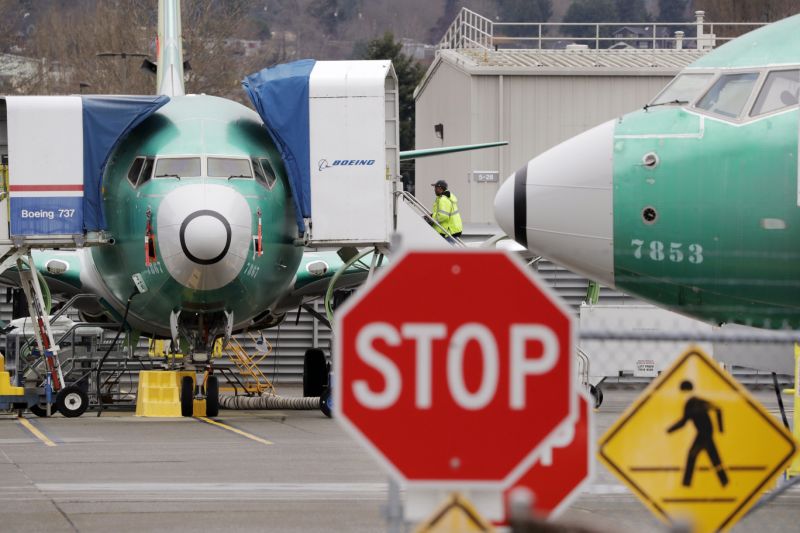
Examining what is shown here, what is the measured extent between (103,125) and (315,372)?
7.62 m

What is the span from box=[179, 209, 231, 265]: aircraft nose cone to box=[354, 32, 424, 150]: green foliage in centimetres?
6342

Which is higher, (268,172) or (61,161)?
(61,161)

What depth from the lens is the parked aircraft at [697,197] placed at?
11.5 meters

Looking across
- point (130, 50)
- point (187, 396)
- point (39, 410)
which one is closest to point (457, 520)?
point (187, 396)

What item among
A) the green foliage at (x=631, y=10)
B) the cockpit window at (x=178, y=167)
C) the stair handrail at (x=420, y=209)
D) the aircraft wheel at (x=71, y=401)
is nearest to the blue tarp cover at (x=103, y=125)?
the cockpit window at (x=178, y=167)

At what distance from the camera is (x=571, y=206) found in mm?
11836

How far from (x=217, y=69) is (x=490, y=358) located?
A: 7433cm

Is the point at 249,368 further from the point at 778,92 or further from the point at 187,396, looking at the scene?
the point at 778,92

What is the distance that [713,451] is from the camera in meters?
7.81

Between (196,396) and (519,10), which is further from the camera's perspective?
(519,10)

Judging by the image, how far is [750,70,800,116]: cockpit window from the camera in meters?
11.5

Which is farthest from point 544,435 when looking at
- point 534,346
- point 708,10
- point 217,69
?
point 708,10

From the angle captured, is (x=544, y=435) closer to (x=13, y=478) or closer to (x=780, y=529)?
(x=780, y=529)

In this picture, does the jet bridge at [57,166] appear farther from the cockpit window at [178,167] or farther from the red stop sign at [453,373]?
the red stop sign at [453,373]
